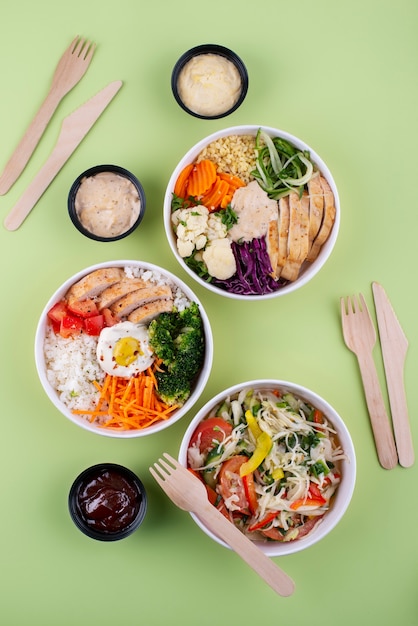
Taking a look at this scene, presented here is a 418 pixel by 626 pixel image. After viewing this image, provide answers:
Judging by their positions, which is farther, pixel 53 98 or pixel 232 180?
pixel 53 98

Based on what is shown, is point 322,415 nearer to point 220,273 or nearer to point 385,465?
point 385,465

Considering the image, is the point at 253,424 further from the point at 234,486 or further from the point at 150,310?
the point at 150,310

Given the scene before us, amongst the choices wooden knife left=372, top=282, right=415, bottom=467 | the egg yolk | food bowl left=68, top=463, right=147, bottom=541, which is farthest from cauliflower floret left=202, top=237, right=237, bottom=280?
food bowl left=68, top=463, right=147, bottom=541

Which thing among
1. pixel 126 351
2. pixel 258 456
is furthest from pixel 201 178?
pixel 258 456

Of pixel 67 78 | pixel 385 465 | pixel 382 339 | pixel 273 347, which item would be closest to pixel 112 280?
pixel 273 347

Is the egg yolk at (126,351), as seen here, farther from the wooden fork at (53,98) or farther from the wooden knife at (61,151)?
the wooden fork at (53,98)

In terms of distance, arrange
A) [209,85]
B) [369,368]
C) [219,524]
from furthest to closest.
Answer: [369,368] → [209,85] → [219,524]

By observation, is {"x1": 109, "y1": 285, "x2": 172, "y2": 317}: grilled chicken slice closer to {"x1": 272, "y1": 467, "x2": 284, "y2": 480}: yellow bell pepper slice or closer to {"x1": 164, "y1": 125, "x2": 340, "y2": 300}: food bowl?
{"x1": 164, "y1": 125, "x2": 340, "y2": 300}: food bowl
